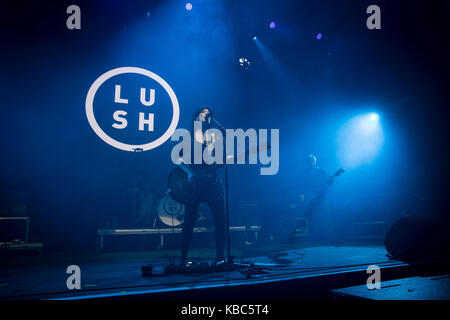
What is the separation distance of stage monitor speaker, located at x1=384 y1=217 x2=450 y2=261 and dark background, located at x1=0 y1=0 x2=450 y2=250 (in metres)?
3.97

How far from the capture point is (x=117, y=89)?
22.5 feet

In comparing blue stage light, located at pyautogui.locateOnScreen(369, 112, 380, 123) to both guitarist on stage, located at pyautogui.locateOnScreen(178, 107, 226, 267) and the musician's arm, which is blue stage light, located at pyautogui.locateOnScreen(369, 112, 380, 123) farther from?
the musician's arm

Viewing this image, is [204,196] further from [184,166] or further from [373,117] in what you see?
[373,117]

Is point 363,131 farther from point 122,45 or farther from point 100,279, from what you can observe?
point 100,279

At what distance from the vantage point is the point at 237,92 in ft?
28.2

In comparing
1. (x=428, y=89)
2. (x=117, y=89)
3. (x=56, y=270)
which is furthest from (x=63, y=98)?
(x=428, y=89)

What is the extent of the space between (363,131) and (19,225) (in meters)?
10.5

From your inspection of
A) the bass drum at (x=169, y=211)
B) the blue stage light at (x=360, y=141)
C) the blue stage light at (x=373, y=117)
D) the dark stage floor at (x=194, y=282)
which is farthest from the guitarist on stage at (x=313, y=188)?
the dark stage floor at (x=194, y=282)

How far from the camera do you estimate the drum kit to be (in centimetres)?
659

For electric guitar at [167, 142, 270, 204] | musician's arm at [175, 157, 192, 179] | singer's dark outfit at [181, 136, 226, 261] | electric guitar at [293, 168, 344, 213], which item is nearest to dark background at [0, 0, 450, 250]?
electric guitar at [293, 168, 344, 213]

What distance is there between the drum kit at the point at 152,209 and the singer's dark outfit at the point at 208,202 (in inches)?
105

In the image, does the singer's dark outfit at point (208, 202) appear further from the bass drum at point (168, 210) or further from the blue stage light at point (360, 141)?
the blue stage light at point (360, 141)

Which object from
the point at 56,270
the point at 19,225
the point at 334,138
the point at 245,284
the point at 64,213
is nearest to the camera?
the point at 245,284

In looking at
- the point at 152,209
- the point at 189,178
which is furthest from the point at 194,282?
the point at 152,209
